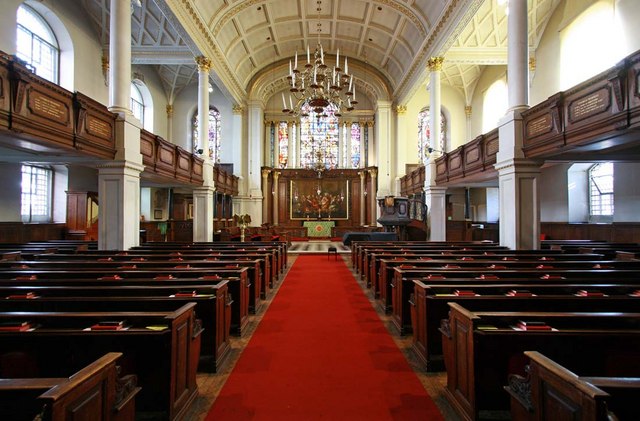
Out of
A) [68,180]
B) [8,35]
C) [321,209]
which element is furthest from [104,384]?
[321,209]

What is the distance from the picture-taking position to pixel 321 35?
68.2 ft

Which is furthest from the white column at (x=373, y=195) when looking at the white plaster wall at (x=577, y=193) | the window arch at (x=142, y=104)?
the window arch at (x=142, y=104)

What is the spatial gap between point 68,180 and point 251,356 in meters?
14.3

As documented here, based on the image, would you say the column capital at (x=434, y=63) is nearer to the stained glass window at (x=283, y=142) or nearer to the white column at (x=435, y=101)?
the white column at (x=435, y=101)

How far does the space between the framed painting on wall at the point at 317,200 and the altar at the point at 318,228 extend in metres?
0.75

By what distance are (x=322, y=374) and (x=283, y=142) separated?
73.9 ft

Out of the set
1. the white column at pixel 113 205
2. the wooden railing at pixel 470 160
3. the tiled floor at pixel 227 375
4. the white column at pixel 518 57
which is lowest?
the tiled floor at pixel 227 375

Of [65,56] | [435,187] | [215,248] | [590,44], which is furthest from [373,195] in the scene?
[65,56]

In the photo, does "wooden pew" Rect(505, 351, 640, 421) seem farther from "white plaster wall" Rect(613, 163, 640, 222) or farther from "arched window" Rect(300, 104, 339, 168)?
"arched window" Rect(300, 104, 339, 168)

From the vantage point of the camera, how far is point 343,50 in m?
22.4

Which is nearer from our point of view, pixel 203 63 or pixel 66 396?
pixel 66 396

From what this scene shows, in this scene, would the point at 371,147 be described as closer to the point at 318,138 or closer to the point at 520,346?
the point at 318,138

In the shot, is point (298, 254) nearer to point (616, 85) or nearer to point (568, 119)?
point (568, 119)

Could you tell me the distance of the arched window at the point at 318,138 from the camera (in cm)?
2514
